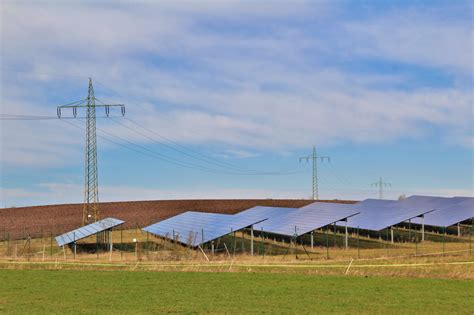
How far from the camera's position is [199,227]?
43.5m

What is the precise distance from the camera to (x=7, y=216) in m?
61.8

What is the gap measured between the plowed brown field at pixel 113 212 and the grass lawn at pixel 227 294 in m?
31.2

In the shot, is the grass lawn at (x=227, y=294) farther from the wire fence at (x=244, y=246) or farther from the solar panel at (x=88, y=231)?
the solar panel at (x=88, y=231)

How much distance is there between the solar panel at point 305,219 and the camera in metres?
40.1

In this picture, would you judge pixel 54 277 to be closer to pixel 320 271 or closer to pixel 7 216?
pixel 320 271

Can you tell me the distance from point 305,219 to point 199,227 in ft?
26.7

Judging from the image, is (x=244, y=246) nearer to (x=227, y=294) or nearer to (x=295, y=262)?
(x=295, y=262)

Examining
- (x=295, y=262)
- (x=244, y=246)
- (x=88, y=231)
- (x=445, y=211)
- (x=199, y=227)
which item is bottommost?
(x=244, y=246)

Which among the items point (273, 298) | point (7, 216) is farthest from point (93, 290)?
point (7, 216)

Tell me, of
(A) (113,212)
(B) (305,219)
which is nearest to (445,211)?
(B) (305,219)

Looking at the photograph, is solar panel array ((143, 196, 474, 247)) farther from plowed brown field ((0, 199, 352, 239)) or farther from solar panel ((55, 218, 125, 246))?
plowed brown field ((0, 199, 352, 239))

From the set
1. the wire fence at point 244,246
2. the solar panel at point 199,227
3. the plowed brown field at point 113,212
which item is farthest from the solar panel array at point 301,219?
the plowed brown field at point 113,212

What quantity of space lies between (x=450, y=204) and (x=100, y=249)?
37434 mm

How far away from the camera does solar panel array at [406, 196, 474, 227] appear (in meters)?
50.8
